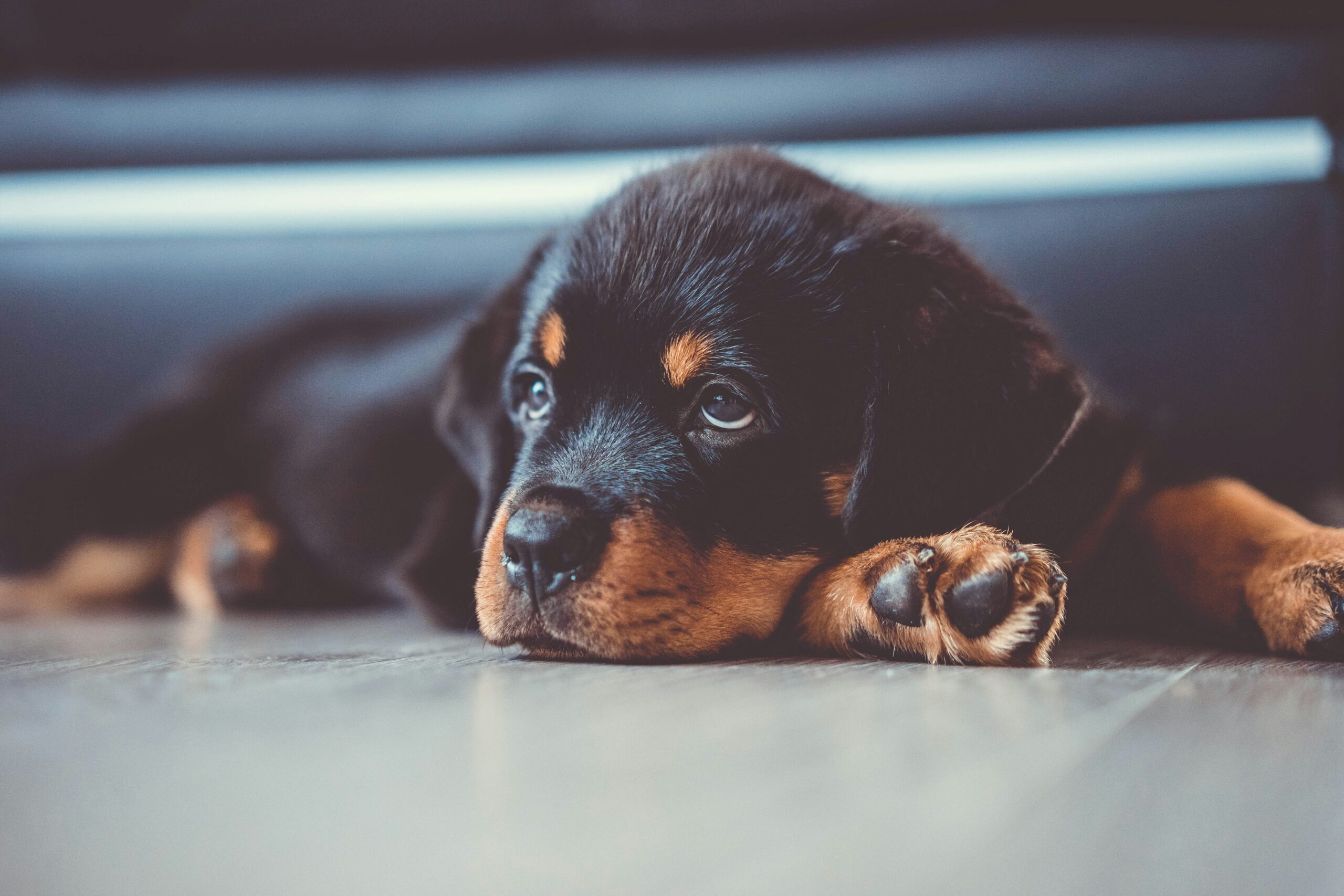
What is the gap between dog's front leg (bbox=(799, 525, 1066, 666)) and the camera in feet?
4.75

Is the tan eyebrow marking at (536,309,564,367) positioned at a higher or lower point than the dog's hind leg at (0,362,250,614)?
higher

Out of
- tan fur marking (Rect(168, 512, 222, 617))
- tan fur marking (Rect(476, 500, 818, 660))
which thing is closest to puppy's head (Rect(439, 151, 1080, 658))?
tan fur marking (Rect(476, 500, 818, 660))

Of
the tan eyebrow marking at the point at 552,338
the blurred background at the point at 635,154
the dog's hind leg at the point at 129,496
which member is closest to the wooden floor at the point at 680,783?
the tan eyebrow marking at the point at 552,338

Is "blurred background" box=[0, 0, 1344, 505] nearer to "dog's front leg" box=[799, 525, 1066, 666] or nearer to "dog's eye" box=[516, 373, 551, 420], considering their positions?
"dog's eye" box=[516, 373, 551, 420]

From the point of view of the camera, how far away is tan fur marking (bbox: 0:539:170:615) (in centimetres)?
304

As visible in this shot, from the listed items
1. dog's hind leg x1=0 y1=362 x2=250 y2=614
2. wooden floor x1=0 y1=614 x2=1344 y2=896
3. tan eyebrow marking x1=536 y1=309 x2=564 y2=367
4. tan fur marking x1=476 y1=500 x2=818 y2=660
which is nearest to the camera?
wooden floor x1=0 y1=614 x2=1344 y2=896

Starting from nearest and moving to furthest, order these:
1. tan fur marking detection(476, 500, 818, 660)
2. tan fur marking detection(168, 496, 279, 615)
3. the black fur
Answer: tan fur marking detection(476, 500, 818, 660) < the black fur < tan fur marking detection(168, 496, 279, 615)

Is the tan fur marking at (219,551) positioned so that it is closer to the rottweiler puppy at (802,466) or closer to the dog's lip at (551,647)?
the rottweiler puppy at (802,466)

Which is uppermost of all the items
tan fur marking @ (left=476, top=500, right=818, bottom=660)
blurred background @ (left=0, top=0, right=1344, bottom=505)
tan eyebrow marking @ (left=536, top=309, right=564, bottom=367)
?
blurred background @ (left=0, top=0, right=1344, bottom=505)

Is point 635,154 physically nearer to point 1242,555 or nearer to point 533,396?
point 533,396

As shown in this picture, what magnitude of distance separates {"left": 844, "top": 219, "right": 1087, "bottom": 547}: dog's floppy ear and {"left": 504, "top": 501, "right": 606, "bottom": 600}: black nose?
43 cm

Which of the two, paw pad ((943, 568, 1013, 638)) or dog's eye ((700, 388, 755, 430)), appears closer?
paw pad ((943, 568, 1013, 638))

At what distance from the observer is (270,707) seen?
1.19 metres

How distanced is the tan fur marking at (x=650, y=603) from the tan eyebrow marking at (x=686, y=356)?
27cm
